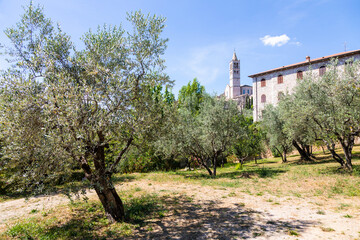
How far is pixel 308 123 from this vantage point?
57.9 ft

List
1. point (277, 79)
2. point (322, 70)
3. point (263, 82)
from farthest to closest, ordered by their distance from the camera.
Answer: point (263, 82)
point (277, 79)
point (322, 70)

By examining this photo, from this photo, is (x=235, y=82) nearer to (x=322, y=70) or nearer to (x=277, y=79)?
(x=277, y=79)

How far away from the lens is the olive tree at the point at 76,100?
655cm

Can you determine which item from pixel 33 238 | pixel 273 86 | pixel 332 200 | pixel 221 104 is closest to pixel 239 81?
pixel 273 86

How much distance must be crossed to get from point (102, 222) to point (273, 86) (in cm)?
5272

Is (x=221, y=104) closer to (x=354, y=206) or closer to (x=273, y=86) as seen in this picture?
(x=354, y=206)

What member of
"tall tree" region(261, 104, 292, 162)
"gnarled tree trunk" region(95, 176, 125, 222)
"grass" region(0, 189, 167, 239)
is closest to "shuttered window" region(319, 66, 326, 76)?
"tall tree" region(261, 104, 292, 162)

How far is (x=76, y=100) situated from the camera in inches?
A: 256

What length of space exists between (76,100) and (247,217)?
8.15m

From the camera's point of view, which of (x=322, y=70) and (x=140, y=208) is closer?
(x=140, y=208)

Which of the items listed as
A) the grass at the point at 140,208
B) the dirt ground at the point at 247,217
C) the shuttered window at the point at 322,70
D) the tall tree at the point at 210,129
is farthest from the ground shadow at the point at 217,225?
the shuttered window at the point at 322,70

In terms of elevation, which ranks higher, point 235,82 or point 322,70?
point 235,82

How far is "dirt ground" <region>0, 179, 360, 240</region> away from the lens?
7.32 metres

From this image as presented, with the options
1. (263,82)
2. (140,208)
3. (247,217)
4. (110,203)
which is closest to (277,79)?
(263,82)
